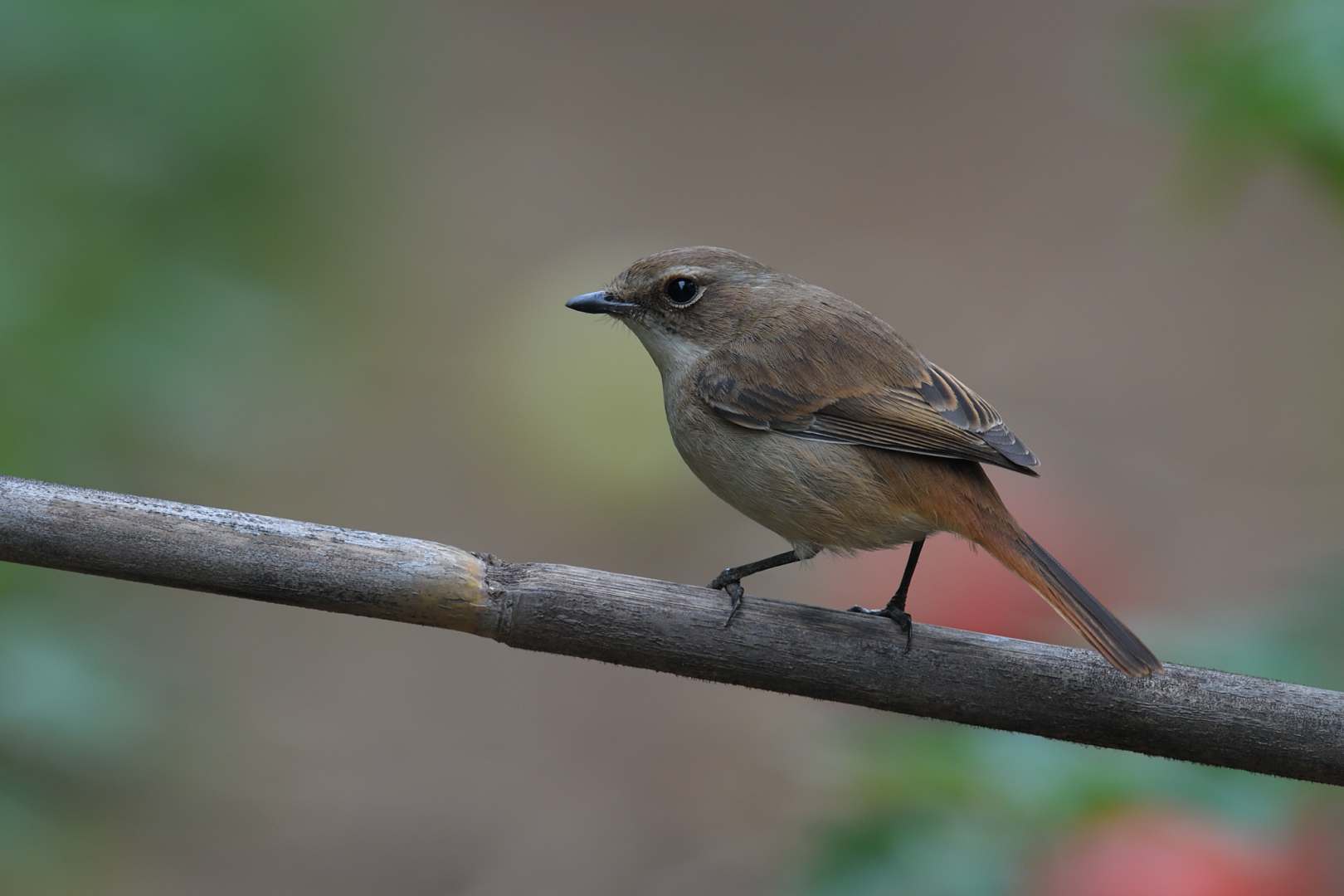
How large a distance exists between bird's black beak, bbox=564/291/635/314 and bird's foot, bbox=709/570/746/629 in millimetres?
840

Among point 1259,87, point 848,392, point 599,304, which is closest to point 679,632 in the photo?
point 848,392

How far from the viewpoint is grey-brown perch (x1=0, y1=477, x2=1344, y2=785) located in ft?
8.61

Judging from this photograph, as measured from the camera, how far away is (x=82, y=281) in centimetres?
396

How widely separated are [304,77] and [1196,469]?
4981 millimetres

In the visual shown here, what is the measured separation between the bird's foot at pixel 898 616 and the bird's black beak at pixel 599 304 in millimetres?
1032

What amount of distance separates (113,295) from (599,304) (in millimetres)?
1430

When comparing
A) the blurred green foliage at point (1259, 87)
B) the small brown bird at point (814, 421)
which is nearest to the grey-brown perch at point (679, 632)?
the small brown bird at point (814, 421)

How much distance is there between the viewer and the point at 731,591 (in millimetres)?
3066

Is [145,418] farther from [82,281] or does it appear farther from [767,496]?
[767,496]

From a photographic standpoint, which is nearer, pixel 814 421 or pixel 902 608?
pixel 902 608

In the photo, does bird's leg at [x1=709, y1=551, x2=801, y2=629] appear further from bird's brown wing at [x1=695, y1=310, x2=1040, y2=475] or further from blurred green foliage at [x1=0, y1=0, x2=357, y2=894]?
blurred green foliage at [x1=0, y1=0, x2=357, y2=894]

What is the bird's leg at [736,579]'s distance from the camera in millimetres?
2947

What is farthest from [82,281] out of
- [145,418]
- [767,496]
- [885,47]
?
[885,47]

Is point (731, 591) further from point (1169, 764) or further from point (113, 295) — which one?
point (113, 295)
